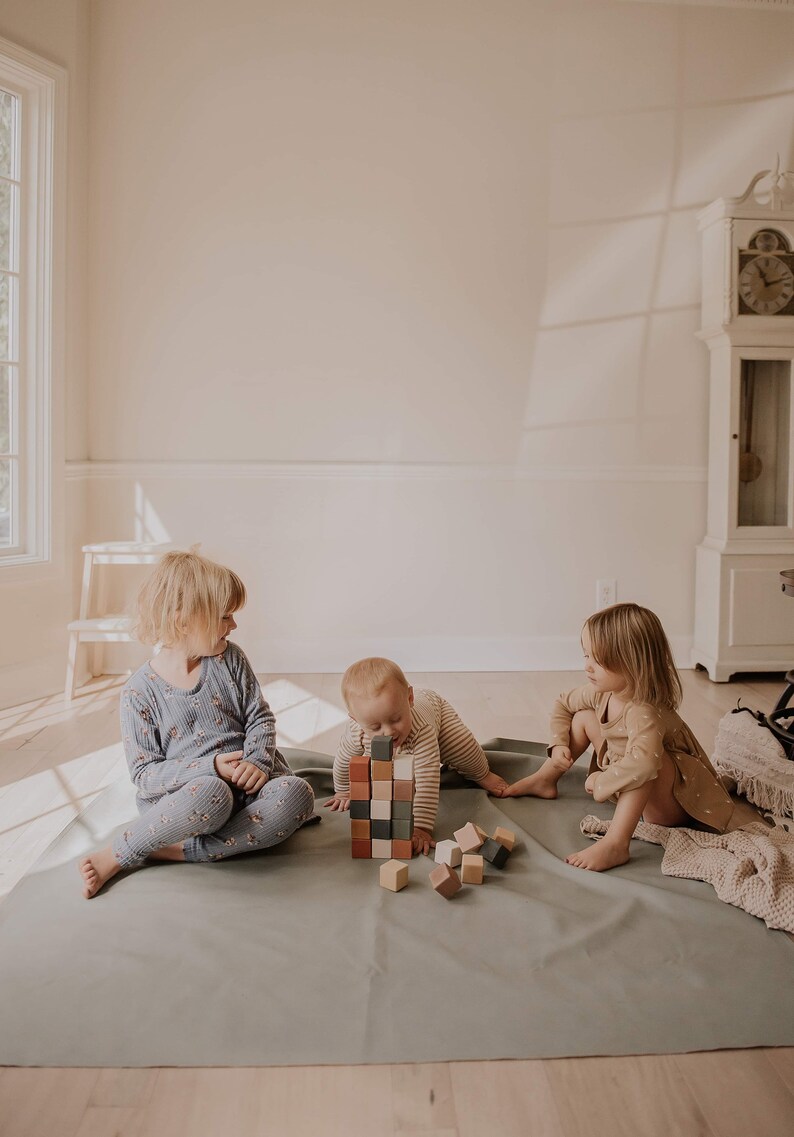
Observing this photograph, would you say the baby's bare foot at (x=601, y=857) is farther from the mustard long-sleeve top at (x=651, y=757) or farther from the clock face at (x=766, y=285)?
the clock face at (x=766, y=285)

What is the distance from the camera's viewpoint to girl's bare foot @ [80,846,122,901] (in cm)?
171

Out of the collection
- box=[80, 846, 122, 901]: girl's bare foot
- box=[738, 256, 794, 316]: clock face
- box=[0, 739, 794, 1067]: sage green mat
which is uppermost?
box=[738, 256, 794, 316]: clock face

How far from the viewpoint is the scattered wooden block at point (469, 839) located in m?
1.81

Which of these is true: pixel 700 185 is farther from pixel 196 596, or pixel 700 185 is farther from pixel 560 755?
pixel 196 596

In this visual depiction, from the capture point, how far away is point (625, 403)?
12.5 feet

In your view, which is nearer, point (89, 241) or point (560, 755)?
point (560, 755)

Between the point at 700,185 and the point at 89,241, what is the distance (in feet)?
8.19

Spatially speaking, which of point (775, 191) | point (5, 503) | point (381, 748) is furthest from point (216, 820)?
point (775, 191)

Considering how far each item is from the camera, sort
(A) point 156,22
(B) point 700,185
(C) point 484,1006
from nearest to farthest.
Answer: (C) point 484,1006
(A) point 156,22
(B) point 700,185

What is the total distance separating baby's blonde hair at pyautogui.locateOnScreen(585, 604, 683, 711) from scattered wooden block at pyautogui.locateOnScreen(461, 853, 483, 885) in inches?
18.8

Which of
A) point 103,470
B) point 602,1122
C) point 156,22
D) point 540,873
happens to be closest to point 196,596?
point 540,873

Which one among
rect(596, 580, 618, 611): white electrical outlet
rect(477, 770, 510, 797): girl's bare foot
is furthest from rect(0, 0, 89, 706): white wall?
rect(596, 580, 618, 611): white electrical outlet

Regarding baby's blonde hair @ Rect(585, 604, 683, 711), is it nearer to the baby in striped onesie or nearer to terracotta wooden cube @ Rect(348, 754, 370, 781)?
the baby in striped onesie

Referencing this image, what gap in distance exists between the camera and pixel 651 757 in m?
1.81
